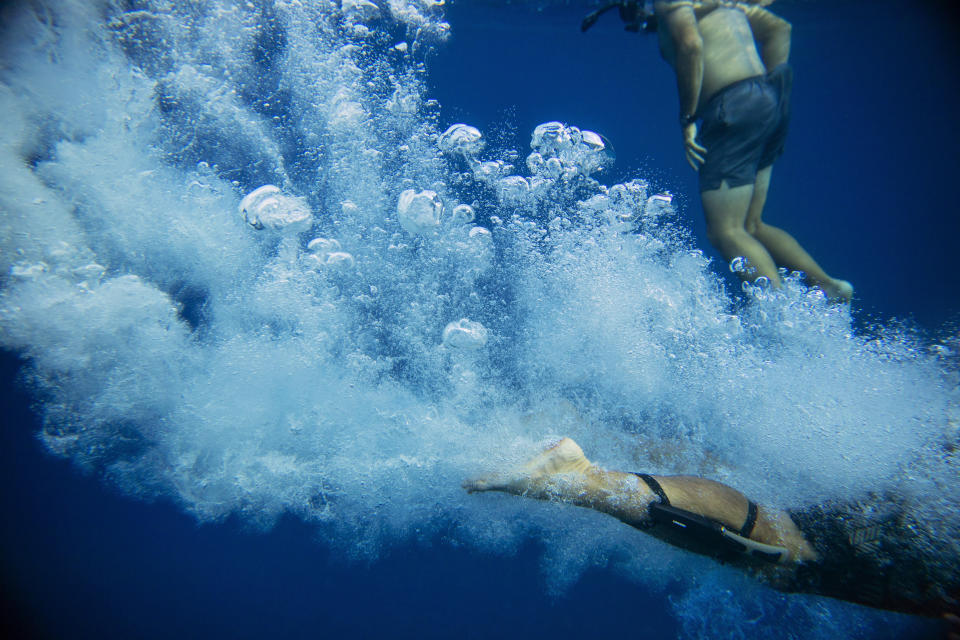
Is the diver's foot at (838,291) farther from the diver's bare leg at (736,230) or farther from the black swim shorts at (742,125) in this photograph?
the black swim shorts at (742,125)

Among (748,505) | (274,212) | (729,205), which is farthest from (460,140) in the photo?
(748,505)

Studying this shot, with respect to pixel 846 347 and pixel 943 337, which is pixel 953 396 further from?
pixel 943 337

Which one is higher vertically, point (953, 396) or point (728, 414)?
point (953, 396)

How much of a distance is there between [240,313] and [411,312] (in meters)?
1.60

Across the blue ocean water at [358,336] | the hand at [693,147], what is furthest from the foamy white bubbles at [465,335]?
the hand at [693,147]

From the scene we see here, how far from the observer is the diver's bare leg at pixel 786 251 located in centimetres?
278

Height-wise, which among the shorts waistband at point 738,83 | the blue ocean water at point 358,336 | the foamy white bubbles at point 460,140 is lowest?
the blue ocean water at point 358,336

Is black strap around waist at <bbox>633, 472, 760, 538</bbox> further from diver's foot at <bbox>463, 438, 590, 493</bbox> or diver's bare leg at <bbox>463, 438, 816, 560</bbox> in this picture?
diver's foot at <bbox>463, 438, 590, 493</bbox>

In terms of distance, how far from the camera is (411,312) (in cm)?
332

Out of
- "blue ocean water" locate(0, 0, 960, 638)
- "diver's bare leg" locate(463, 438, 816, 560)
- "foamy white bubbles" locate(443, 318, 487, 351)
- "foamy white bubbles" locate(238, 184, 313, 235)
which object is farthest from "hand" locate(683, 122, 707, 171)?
"foamy white bubbles" locate(238, 184, 313, 235)

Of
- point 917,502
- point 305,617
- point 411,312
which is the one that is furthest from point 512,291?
point 305,617

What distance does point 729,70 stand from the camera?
2727 mm

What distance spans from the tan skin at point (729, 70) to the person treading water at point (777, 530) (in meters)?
1.73

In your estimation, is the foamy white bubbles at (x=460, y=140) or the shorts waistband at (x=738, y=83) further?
the foamy white bubbles at (x=460, y=140)
